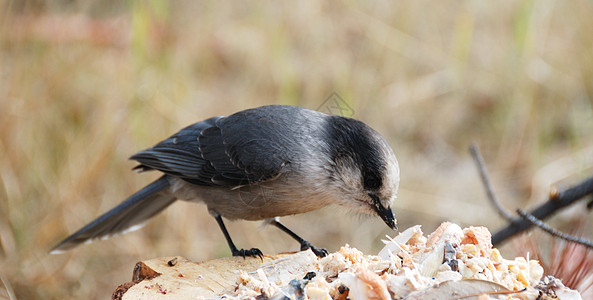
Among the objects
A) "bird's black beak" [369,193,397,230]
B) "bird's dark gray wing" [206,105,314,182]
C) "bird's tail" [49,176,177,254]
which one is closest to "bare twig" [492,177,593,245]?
"bird's black beak" [369,193,397,230]

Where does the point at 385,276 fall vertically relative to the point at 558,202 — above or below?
above

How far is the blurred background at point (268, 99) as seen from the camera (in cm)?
403

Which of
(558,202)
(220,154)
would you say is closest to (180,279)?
(220,154)

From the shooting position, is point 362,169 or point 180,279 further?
point 362,169

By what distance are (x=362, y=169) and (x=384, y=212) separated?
0.64 ft

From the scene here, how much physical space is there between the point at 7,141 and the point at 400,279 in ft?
9.83

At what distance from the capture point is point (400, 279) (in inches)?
71.1

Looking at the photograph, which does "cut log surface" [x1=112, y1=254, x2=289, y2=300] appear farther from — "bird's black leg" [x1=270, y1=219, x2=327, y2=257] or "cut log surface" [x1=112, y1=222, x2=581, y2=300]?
"bird's black leg" [x1=270, y1=219, x2=327, y2=257]

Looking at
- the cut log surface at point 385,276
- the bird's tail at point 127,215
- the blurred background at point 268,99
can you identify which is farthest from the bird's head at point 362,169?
the bird's tail at point 127,215

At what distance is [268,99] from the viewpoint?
491cm

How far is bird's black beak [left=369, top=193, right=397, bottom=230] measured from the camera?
265 centimetres

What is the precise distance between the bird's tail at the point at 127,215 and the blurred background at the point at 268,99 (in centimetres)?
52

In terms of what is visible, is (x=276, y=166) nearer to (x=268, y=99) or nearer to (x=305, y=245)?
(x=305, y=245)

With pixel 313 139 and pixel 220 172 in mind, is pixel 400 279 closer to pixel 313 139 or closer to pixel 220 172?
pixel 313 139
